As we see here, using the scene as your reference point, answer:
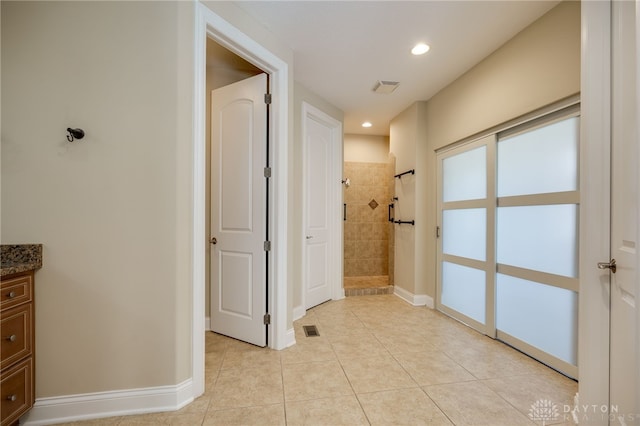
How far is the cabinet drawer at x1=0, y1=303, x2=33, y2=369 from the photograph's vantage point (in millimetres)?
1350

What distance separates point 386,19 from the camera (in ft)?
7.20

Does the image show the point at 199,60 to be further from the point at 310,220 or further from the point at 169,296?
the point at 310,220

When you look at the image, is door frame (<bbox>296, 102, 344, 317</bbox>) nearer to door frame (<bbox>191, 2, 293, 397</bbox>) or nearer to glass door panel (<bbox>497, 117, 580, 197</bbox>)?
door frame (<bbox>191, 2, 293, 397</bbox>)

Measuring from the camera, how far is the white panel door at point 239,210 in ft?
8.06

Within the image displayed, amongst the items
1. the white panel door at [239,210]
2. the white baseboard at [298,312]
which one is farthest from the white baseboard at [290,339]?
the white baseboard at [298,312]

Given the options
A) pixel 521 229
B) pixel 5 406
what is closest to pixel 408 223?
pixel 521 229

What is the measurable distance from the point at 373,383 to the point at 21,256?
7.26ft

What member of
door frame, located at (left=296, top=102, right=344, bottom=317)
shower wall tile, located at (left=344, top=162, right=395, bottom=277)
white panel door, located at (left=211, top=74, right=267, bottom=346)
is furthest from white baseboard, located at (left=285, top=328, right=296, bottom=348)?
shower wall tile, located at (left=344, top=162, right=395, bottom=277)

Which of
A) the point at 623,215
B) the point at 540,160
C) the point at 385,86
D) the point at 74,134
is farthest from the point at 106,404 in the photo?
the point at 385,86

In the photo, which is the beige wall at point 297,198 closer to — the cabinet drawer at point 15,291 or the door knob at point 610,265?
the cabinet drawer at point 15,291

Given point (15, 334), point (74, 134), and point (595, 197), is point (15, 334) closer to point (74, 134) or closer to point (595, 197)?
point (74, 134)

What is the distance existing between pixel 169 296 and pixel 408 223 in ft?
10.2

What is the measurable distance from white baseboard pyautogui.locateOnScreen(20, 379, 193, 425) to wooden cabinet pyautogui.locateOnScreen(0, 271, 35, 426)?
0.28 ft

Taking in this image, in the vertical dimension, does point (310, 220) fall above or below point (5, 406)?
above
